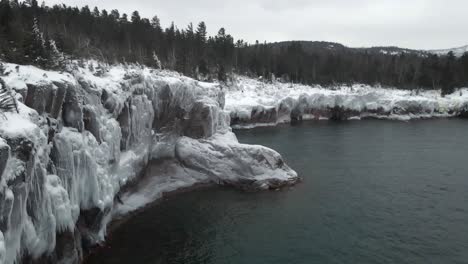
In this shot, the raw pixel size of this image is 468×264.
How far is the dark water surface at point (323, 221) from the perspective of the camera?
22.2m

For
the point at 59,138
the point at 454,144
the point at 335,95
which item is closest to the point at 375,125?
the point at 335,95

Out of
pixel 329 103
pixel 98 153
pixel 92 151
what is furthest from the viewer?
pixel 329 103

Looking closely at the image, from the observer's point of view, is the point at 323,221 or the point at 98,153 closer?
the point at 98,153

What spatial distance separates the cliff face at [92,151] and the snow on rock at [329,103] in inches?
1646

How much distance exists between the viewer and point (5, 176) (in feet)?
37.9

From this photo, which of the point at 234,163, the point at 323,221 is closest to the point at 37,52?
the point at 234,163

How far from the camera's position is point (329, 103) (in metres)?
94.9

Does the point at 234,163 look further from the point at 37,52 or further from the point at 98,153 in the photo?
the point at 37,52

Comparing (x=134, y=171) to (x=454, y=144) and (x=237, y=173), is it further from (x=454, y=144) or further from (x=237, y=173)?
(x=454, y=144)

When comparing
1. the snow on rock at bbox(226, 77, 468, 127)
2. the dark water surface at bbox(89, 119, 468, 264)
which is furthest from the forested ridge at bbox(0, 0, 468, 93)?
the dark water surface at bbox(89, 119, 468, 264)

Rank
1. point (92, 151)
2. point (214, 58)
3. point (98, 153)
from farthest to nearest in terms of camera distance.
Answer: point (214, 58) < point (98, 153) < point (92, 151)

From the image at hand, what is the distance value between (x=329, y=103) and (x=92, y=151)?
8146 centimetres

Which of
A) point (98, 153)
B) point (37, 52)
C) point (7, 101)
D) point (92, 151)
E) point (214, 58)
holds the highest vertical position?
point (214, 58)

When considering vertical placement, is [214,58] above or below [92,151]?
above
